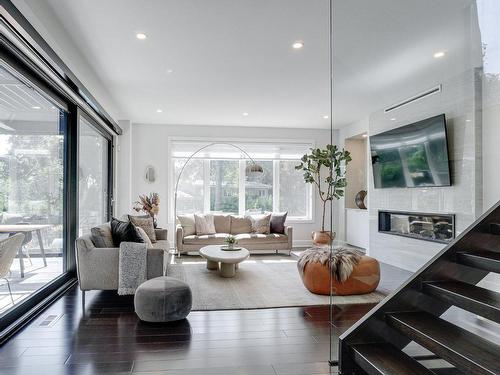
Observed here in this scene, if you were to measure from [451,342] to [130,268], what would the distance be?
2918 mm

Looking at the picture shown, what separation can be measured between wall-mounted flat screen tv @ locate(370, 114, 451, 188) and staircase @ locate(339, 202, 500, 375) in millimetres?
740

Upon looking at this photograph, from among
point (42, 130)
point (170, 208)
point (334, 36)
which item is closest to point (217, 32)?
point (334, 36)

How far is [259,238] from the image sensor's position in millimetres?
6953

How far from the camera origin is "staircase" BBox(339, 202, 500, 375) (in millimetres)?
2082

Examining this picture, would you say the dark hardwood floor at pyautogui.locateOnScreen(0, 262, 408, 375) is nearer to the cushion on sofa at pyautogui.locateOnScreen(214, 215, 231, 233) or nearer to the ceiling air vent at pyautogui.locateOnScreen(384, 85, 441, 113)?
the ceiling air vent at pyautogui.locateOnScreen(384, 85, 441, 113)

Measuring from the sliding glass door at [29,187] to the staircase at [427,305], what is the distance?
106 inches

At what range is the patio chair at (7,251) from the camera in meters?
2.70

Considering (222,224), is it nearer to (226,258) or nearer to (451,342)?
(226,258)

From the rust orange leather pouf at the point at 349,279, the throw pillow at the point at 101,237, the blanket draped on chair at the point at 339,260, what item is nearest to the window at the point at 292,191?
the blanket draped on chair at the point at 339,260

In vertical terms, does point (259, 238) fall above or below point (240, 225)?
below

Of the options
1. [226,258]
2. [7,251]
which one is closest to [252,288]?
[226,258]

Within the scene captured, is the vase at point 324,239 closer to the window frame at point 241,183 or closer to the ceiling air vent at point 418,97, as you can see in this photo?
the ceiling air vent at point 418,97

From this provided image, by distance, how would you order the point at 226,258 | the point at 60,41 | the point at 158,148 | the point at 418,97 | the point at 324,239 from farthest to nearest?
1. the point at 158,148
2. the point at 324,239
3. the point at 226,258
4. the point at 60,41
5. the point at 418,97

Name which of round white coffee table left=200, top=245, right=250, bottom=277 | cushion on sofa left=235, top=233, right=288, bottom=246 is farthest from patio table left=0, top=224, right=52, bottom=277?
cushion on sofa left=235, top=233, right=288, bottom=246
